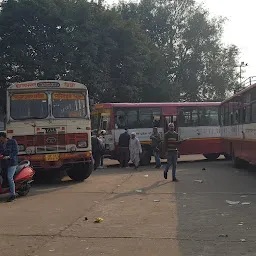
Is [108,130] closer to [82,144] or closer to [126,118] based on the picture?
[126,118]

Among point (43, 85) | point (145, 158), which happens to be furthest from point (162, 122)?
point (43, 85)

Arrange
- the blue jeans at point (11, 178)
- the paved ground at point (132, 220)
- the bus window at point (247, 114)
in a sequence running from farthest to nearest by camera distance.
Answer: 1. the bus window at point (247, 114)
2. the blue jeans at point (11, 178)
3. the paved ground at point (132, 220)

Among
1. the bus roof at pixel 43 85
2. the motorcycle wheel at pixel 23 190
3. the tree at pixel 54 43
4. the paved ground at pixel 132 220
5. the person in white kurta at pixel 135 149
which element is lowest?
the paved ground at pixel 132 220

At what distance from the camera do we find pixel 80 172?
13852 millimetres

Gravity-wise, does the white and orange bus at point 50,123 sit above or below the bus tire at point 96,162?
→ above

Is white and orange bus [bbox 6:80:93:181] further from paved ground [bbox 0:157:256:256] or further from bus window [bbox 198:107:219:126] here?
bus window [bbox 198:107:219:126]

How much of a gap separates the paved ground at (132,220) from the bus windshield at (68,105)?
2155 millimetres

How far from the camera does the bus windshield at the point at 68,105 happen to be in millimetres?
12938

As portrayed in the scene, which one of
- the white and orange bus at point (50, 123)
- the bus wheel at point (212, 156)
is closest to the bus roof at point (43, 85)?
the white and orange bus at point (50, 123)

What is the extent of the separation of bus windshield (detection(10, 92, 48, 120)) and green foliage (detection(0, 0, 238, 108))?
13860 mm

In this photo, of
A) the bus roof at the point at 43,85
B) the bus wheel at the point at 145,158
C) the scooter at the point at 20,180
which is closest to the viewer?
the scooter at the point at 20,180

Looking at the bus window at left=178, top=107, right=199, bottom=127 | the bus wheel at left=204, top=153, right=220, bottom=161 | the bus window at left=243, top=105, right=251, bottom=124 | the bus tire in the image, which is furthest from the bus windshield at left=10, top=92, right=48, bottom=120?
the bus wheel at left=204, top=153, right=220, bottom=161

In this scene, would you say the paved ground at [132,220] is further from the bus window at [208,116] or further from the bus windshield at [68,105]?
the bus window at [208,116]

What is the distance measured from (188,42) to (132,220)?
105ft
